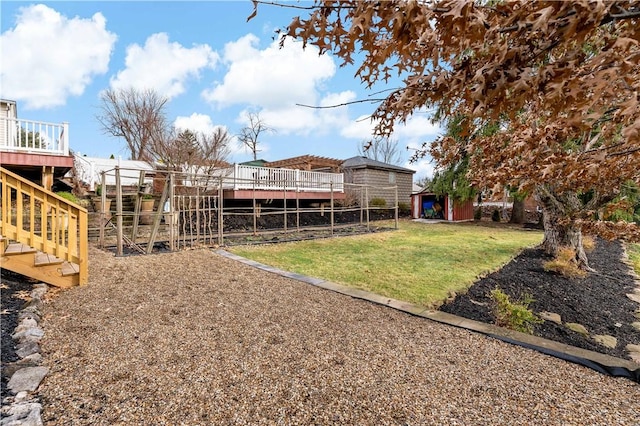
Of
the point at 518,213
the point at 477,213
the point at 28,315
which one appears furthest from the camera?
the point at 477,213

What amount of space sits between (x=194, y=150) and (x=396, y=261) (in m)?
9.67

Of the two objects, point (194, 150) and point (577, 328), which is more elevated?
point (194, 150)

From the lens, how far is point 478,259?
6426 mm

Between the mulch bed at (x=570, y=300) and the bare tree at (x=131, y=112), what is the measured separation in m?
18.5

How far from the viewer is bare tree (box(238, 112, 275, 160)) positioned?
25547mm

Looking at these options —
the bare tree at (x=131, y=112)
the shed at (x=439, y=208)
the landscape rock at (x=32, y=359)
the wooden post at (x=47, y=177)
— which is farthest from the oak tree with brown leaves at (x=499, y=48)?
the bare tree at (x=131, y=112)

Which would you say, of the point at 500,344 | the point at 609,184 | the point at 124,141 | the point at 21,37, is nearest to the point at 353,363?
the point at 500,344

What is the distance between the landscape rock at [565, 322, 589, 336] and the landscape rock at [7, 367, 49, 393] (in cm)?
443

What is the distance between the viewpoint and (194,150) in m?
12.5

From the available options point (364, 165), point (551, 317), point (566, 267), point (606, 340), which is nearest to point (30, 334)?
point (551, 317)

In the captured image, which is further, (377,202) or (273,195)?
(377,202)

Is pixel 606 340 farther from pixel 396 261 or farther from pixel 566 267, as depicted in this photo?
pixel 396 261

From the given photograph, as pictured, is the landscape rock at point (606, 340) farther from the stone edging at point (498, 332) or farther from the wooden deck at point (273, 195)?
the wooden deck at point (273, 195)

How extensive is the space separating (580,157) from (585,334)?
1873mm
